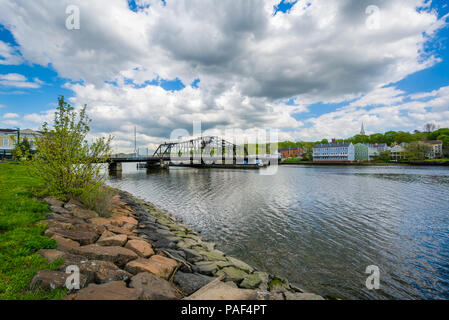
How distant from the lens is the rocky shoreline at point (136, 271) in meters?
3.91

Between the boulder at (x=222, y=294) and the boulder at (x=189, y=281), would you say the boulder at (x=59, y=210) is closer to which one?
the boulder at (x=189, y=281)

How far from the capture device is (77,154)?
9.59m

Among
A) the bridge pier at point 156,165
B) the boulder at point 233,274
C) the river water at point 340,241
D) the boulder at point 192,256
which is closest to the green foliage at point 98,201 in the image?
the boulder at point 192,256

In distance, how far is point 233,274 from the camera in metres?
6.39

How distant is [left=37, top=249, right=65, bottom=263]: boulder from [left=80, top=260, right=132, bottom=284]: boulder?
0.72m

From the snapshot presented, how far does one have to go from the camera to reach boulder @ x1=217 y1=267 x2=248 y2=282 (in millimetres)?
6102

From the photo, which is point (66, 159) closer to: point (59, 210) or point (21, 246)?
point (59, 210)

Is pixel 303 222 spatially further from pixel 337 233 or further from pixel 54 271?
pixel 54 271

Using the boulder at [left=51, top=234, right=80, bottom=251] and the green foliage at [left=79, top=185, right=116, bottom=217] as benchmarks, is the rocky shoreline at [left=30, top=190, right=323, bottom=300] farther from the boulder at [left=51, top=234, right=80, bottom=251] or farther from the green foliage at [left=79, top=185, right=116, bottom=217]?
the green foliage at [left=79, top=185, right=116, bottom=217]

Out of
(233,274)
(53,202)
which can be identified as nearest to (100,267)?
(233,274)

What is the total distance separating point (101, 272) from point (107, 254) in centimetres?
89

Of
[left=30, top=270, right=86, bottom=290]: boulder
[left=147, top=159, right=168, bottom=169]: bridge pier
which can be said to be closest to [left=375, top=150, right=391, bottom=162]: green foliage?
[left=147, top=159, right=168, bottom=169]: bridge pier

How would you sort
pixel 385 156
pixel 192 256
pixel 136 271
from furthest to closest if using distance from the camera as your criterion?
pixel 385 156 < pixel 192 256 < pixel 136 271
